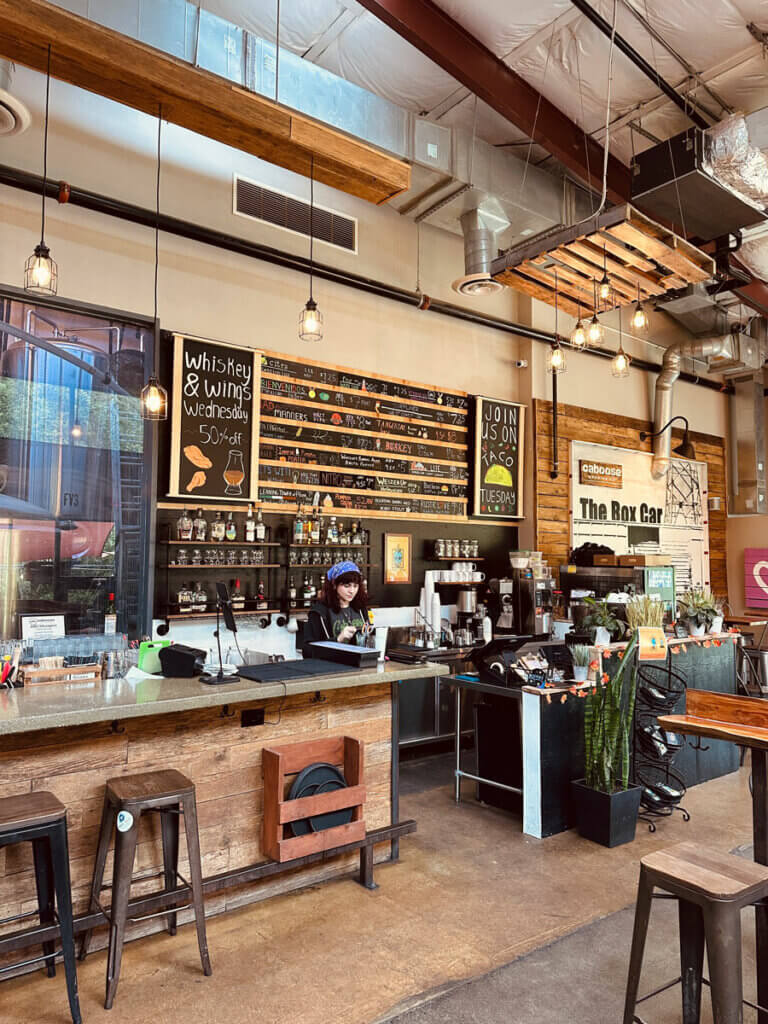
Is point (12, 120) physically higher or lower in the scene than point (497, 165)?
lower

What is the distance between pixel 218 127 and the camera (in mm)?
3904

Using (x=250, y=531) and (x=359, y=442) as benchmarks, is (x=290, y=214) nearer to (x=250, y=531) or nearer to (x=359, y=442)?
(x=359, y=442)

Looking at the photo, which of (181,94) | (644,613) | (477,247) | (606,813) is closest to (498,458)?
(477,247)

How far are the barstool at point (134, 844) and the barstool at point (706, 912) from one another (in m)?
1.64

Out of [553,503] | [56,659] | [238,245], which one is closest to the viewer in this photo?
[56,659]

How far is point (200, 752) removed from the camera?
3234mm

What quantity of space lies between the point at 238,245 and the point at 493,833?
15.1ft

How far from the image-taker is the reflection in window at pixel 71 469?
15.4 ft

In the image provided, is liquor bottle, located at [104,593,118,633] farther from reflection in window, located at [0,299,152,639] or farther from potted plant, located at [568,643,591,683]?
potted plant, located at [568,643,591,683]

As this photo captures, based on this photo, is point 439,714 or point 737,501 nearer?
point 439,714

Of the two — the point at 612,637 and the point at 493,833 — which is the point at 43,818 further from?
the point at 612,637

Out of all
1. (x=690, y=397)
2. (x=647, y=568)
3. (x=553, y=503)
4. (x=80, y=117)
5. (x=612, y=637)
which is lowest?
(x=612, y=637)

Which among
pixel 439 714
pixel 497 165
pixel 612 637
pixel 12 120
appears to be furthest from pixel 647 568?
pixel 12 120

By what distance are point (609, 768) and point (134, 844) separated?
2.71 metres
